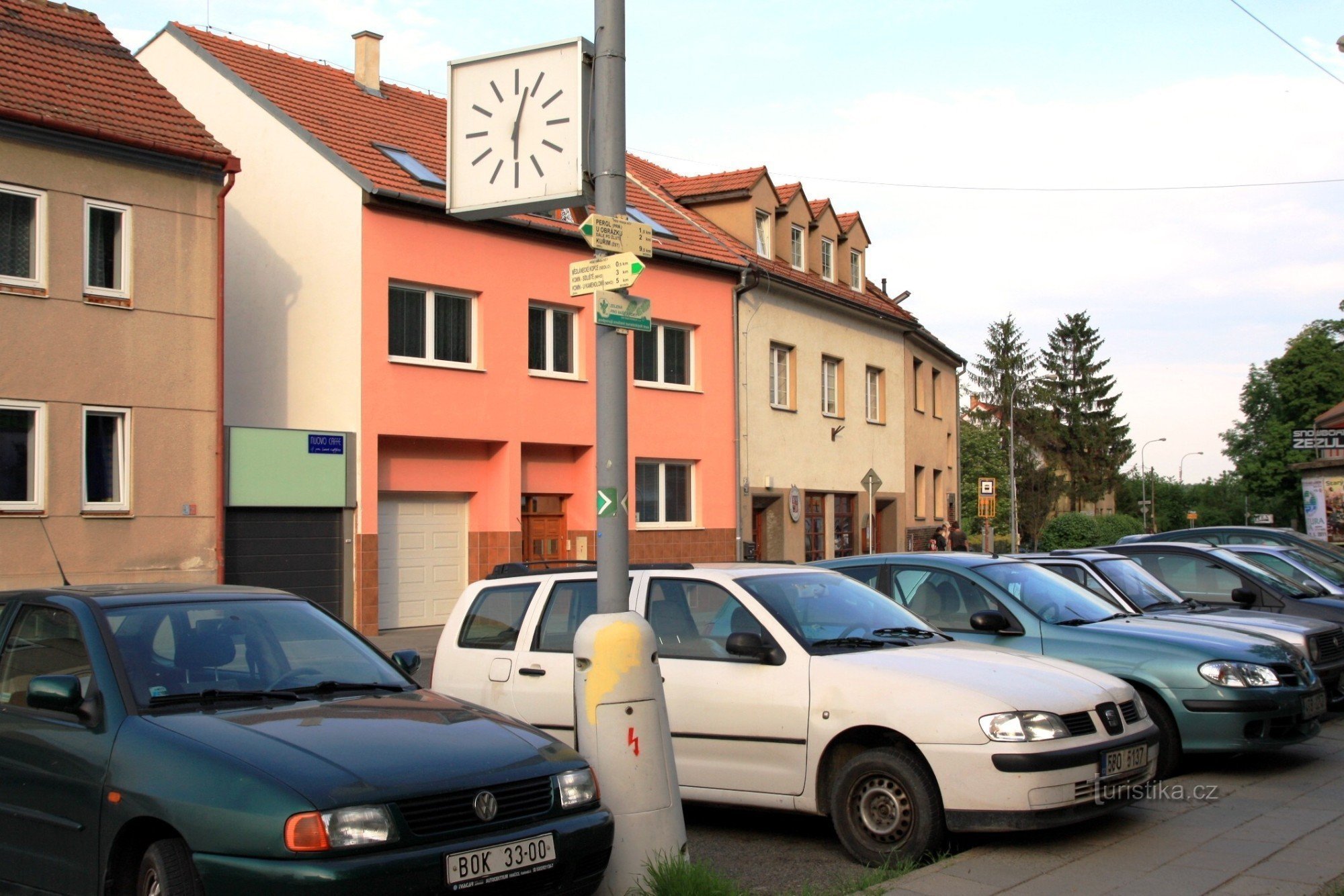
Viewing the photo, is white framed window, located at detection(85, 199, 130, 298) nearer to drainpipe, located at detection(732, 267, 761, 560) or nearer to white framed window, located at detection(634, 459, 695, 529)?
white framed window, located at detection(634, 459, 695, 529)

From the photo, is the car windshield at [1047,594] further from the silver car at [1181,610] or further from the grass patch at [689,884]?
the grass patch at [689,884]

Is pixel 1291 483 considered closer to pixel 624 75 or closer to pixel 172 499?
pixel 172 499

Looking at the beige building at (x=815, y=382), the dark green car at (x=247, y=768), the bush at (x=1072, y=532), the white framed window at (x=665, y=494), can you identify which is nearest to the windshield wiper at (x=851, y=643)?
the dark green car at (x=247, y=768)

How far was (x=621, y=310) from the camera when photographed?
6363 mm

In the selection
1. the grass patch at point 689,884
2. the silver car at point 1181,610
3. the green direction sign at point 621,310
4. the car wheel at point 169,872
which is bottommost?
the grass patch at point 689,884

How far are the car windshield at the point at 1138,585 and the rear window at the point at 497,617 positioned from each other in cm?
525

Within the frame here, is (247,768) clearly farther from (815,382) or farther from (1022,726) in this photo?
(815,382)

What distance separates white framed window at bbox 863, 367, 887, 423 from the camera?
3394 cm

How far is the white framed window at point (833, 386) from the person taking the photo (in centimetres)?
3134

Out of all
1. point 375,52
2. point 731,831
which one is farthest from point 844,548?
point 731,831

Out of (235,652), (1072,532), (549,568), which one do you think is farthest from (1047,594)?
(1072,532)

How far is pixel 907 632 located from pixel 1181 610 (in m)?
4.50

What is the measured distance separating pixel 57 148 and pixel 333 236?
Answer: 15.3 ft

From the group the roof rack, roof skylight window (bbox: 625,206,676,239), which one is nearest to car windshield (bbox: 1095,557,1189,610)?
the roof rack
